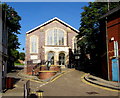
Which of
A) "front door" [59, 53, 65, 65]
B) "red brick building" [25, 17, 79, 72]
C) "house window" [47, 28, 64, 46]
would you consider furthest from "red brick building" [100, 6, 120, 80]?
"house window" [47, 28, 64, 46]

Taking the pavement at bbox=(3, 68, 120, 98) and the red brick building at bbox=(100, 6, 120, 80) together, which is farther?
the red brick building at bbox=(100, 6, 120, 80)

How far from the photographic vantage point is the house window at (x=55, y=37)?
3566cm

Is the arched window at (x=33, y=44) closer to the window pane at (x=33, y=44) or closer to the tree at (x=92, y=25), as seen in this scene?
the window pane at (x=33, y=44)

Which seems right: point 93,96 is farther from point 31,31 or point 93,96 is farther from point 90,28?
point 31,31

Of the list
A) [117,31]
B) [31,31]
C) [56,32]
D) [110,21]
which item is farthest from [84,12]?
[31,31]

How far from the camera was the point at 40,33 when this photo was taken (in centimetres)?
3609

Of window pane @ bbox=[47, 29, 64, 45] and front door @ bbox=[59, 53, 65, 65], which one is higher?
window pane @ bbox=[47, 29, 64, 45]

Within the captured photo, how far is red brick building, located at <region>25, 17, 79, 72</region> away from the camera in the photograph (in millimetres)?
34500

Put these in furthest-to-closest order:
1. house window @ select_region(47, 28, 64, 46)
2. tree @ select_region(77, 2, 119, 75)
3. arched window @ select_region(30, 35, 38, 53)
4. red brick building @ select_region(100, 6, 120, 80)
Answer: house window @ select_region(47, 28, 64, 46) → arched window @ select_region(30, 35, 38, 53) → tree @ select_region(77, 2, 119, 75) → red brick building @ select_region(100, 6, 120, 80)

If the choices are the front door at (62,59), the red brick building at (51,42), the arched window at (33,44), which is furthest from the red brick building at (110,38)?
the arched window at (33,44)

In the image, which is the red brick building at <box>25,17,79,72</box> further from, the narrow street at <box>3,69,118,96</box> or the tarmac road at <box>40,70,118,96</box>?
the tarmac road at <box>40,70,118,96</box>

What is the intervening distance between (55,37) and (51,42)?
1463mm

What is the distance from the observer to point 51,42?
3559cm

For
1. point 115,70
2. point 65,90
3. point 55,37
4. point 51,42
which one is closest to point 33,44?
point 51,42
